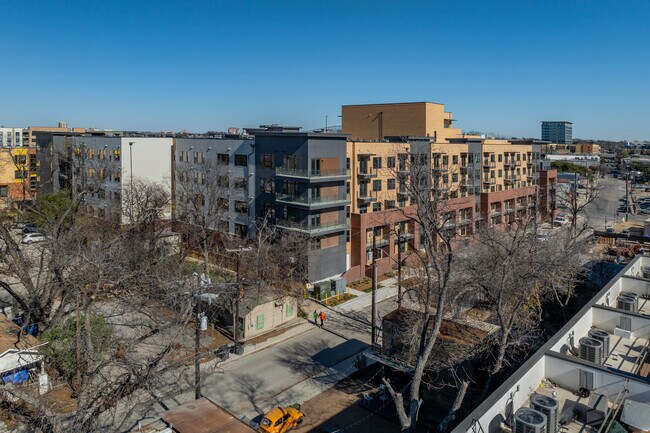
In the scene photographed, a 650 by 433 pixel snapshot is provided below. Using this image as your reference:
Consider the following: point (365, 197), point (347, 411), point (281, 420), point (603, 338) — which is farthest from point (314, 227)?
point (603, 338)

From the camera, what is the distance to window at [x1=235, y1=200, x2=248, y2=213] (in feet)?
135

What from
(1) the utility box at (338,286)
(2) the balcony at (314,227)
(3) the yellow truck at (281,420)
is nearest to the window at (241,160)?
(2) the balcony at (314,227)

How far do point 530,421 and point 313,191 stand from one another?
26910 millimetres

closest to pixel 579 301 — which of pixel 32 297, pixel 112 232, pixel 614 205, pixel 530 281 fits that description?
pixel 530 281

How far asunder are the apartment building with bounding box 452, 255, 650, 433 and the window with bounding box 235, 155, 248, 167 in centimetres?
2978

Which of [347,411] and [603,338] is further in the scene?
[347,411]

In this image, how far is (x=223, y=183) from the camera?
42156mm

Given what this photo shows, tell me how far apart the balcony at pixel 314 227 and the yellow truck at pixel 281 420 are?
18.0m

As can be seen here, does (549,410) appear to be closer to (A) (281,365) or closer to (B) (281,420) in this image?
(B) (281,420)

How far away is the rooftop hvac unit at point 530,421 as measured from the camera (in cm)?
959

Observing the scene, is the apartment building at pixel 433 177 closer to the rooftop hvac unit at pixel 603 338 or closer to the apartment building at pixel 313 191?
the apartment building at pixel 313 191

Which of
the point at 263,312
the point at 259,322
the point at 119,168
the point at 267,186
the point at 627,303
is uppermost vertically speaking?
the point at 119,168

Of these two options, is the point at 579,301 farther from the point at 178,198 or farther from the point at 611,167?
the point at 611,167

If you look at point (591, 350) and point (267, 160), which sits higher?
point (267, 160)
